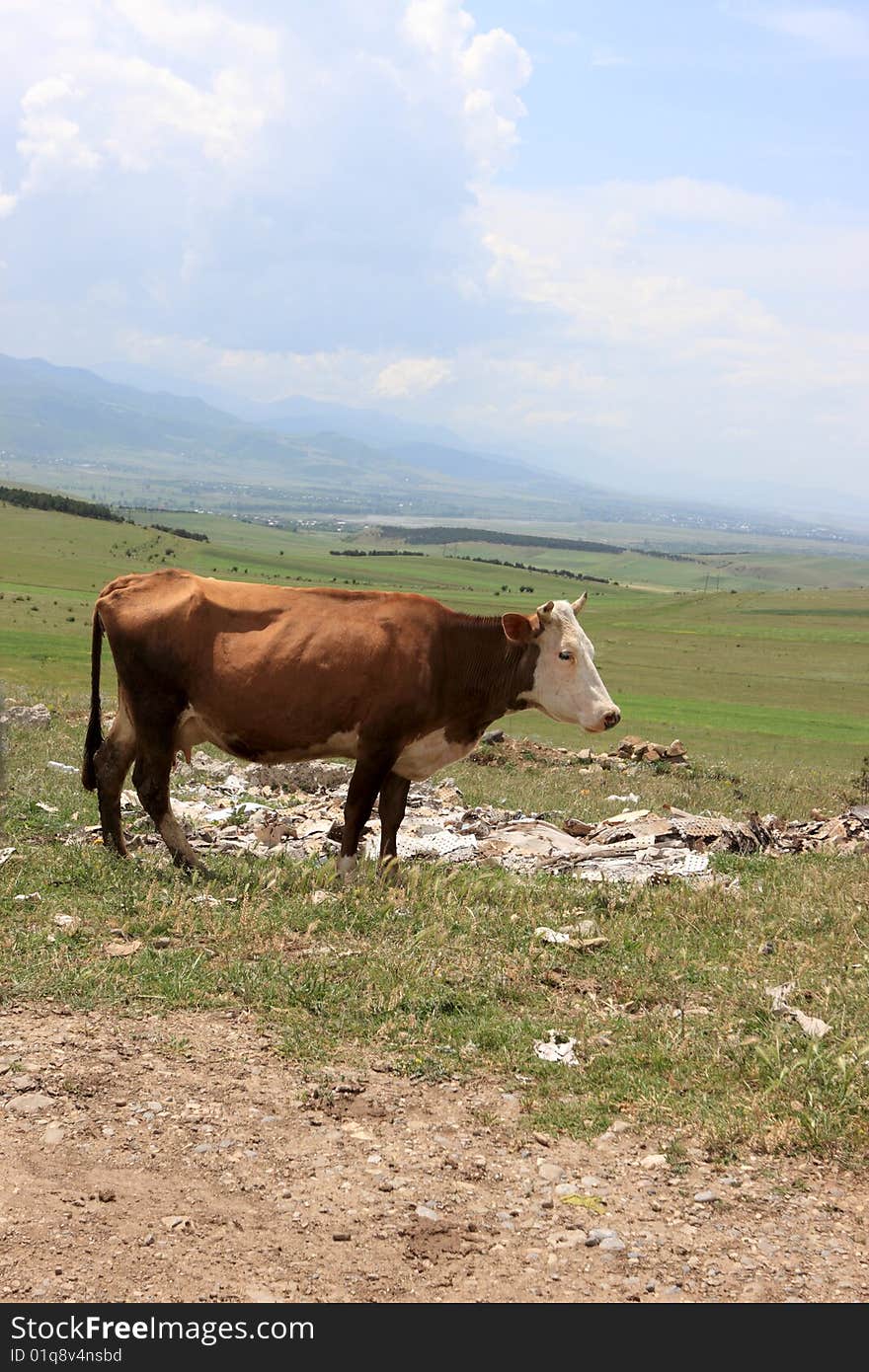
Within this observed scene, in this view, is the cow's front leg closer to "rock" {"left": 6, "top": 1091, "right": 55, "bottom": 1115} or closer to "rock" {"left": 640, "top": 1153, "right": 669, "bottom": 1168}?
"rock" {"left": 6, "top": 1091, "right": 55, "bottom": 1115}

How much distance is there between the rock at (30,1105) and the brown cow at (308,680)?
463 cm

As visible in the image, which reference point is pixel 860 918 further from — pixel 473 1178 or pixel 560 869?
pixel 473 1178

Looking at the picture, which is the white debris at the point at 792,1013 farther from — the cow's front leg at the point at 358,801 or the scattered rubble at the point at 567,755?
the scattered rubble at the point at 567,755

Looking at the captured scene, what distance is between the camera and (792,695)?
191ft

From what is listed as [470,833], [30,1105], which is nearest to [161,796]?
[30,1105]

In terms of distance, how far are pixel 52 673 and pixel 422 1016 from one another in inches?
1364

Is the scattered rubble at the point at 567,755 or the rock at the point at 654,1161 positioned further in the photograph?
the scattered rubble at the point at 567,755

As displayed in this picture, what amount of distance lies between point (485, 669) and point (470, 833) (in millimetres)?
3943

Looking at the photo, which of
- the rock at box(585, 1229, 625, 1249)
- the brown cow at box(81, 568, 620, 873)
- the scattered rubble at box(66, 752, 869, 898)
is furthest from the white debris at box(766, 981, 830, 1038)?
the brown cow at box(81, 568, 620, 873)

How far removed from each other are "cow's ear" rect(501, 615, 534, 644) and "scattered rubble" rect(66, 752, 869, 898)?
2.57 metres

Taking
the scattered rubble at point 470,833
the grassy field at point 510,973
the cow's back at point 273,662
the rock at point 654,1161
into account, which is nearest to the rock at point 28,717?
the scattered rubble at point 470,833

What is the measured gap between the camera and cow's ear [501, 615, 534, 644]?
1143cm

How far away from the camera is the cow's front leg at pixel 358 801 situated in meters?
11.1

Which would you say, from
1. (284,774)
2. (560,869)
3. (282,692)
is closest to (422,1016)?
(282,692)
